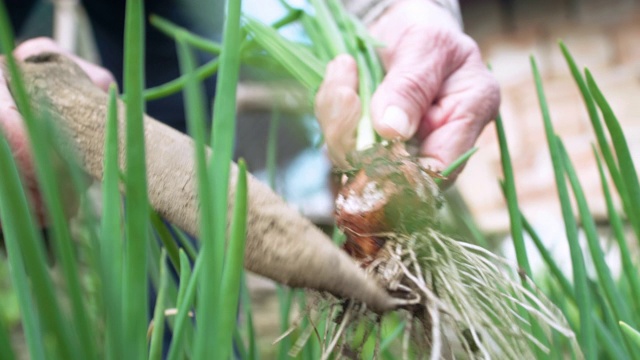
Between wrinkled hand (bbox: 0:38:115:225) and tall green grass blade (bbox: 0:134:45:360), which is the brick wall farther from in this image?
tall green grass blade (bbox: 0:134:45:360)

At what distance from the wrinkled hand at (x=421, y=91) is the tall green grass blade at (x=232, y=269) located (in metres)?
0.35

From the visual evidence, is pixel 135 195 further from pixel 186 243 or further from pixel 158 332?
pixel 186 243

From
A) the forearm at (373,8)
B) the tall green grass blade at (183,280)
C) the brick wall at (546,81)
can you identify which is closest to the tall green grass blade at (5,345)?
the tall green grass blade at (183,280)

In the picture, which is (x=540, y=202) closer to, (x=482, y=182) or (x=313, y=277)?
(x=482, y=182)

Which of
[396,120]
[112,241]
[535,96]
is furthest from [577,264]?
[535,96]

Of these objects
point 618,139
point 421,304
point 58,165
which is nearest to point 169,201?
point 58,165

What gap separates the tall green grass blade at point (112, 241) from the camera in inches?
12.1

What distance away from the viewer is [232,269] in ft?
1.01

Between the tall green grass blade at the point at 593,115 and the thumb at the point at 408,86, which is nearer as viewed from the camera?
the tall green grass blade at the point at 593,115

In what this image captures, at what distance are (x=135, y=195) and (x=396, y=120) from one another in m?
0.39

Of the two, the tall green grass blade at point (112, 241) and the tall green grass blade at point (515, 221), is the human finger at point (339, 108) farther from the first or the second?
the tall green grass blade at point (112, 241)

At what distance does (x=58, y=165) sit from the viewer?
409mm

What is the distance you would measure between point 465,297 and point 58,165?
0.29 metres

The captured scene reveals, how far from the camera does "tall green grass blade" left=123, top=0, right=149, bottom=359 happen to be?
0.27 meters
